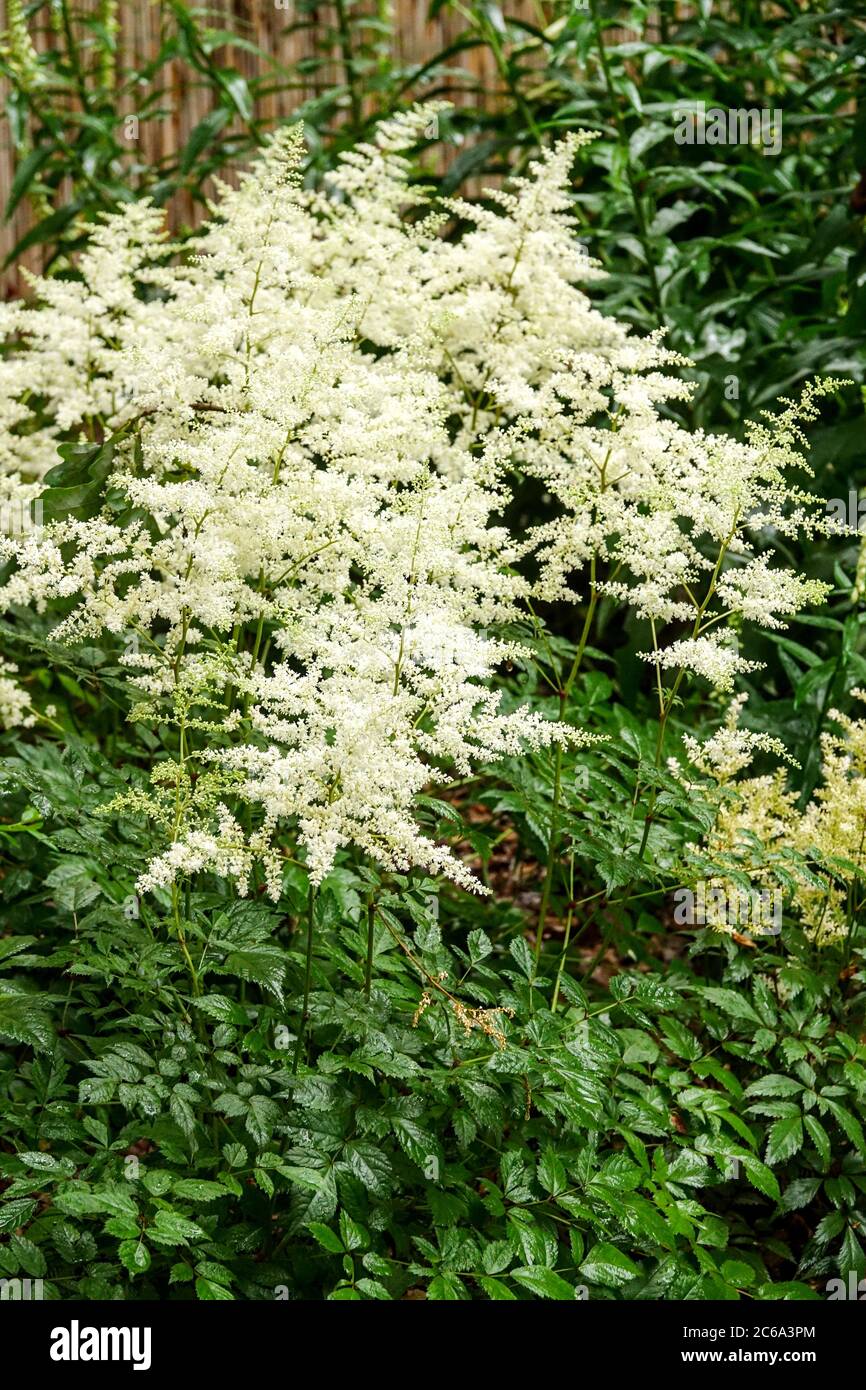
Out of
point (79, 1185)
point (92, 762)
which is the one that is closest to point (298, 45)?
point (92, 762)

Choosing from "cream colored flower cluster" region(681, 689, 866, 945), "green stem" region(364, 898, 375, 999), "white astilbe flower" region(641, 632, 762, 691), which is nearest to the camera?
"green stem" region(364, 898, 375, 999)

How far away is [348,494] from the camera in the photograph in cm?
236

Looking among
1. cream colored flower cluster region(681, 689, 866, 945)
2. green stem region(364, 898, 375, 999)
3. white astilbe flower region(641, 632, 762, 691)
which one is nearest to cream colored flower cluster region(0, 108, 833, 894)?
white astilbe flower region(641, 632, 762, 691)

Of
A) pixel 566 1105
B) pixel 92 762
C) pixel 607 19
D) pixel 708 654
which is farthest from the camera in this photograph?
pixel 607 19

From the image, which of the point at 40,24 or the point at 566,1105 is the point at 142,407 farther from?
the point at 40,24

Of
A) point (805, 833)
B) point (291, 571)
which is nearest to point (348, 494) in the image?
point (291, 571)

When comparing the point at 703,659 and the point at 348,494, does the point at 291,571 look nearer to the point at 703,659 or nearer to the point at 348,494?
the point at 348,494

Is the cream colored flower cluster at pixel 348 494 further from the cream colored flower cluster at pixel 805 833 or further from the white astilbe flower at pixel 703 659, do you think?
the cream colored flower cluster at pixel 805 833

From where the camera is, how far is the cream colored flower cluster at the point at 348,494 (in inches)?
86.2

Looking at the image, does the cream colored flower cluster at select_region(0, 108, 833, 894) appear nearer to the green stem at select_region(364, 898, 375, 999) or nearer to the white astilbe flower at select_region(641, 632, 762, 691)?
the white astilbe flower at select_region(641, 632, 762, 691)

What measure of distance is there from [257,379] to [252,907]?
94 cm

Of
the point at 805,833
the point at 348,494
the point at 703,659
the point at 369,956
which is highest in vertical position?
the point at 348,494

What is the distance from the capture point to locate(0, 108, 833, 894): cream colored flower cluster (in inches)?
86.2

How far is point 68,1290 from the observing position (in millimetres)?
2186
